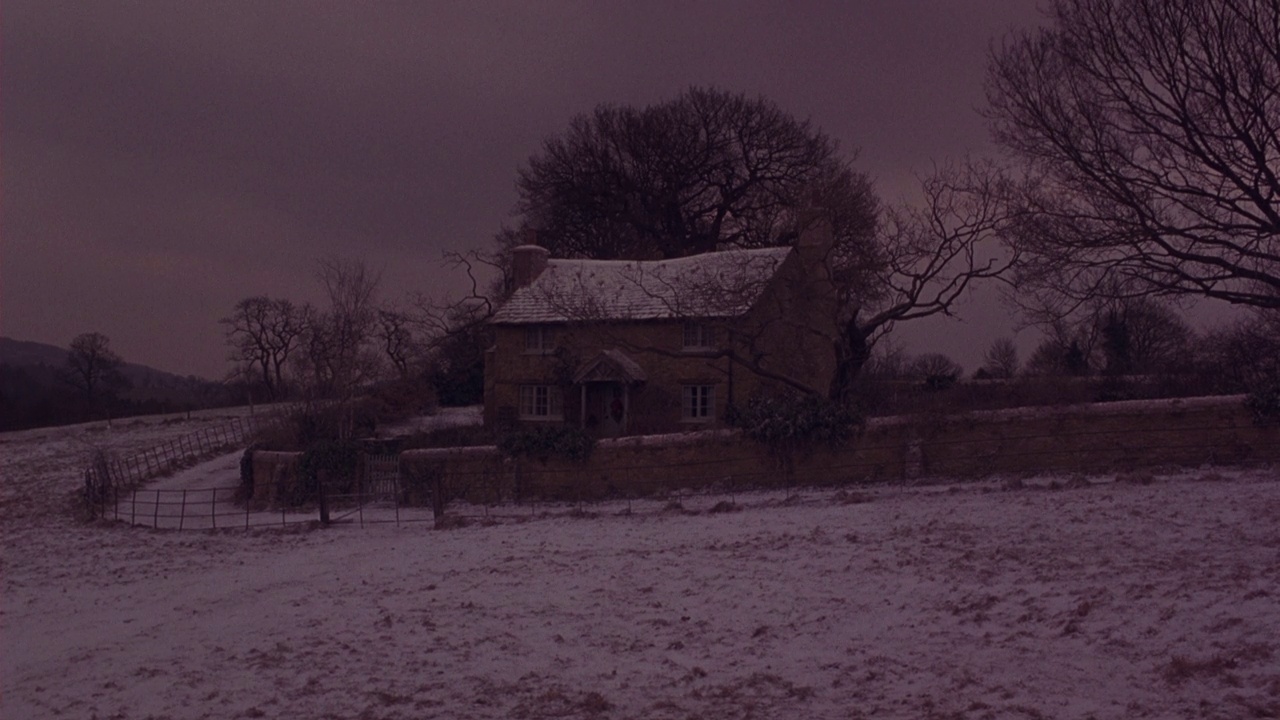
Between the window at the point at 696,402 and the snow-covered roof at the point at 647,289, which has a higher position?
the snow-covered roof at the point at 647,289

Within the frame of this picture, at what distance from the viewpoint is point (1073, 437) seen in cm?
→ 1844

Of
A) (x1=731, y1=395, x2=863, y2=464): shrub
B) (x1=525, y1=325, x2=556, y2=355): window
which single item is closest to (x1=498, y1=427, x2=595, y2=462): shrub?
(x1=731, y1=395, x2=863, y2=464): shrub

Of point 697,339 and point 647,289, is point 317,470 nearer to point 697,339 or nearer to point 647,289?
point 697,339

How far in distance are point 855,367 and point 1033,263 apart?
46.5 ft

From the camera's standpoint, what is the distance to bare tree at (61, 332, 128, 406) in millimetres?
47562

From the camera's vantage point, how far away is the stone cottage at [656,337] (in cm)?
2678

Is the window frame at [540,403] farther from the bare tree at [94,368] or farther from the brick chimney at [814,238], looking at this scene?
the bare tree at [94,368]

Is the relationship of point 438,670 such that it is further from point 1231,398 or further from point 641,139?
point 641,139

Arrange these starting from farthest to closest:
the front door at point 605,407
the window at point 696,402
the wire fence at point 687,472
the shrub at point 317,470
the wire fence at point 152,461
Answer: the front door at point 605,407 < the window at point 696,402 < the wire fence at point 152,461 < the shrub at point 317,470 < the wire fence at point 687,472

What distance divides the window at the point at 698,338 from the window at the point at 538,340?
4.74m

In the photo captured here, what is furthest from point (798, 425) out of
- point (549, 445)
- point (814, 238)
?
point (814, 238)

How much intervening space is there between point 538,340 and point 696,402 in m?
5.84

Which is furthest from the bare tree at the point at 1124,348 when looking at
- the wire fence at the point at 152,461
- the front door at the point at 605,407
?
the wire fence at the point at 152,461

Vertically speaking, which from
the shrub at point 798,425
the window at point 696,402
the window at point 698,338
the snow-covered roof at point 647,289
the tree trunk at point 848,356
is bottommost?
the shrub at point 798,425
